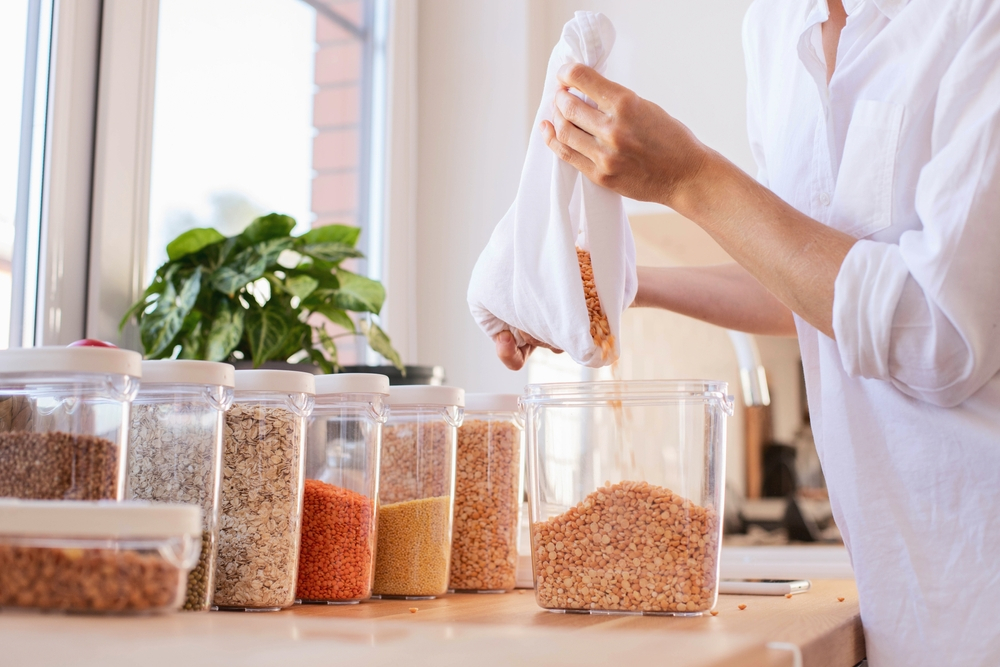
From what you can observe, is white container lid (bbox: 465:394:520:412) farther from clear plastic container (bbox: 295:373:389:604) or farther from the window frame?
the window frame

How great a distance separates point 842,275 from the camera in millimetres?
712

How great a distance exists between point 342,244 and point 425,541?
0.58 meters

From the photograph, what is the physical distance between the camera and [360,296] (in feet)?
4.57

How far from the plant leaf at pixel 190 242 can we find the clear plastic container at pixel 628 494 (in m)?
0.62

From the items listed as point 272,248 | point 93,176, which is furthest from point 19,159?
point 272,248

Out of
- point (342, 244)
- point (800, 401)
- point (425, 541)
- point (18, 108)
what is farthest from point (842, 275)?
point (800, 401)

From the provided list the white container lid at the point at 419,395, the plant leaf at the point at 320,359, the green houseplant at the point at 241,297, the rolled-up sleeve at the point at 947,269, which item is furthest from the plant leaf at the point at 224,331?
the rolled-up sleeve at the point at 947,269

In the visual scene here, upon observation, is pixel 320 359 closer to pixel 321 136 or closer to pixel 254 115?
pixel 254 115

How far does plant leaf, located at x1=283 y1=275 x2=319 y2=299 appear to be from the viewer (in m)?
1.31

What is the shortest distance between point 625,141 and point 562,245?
10cm

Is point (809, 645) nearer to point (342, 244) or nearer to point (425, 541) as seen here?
point (425, 541)

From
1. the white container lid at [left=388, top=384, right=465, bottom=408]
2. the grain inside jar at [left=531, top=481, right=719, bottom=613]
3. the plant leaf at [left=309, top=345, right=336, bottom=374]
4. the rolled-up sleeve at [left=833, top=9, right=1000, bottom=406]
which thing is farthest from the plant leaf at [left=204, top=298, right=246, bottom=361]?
the rolled-up sleeve at [left=833, top=9, right=1000, bottom=406]

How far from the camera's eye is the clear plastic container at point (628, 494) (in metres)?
0.83

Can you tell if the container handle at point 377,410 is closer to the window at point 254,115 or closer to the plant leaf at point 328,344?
the plant leaf at point 328,344
